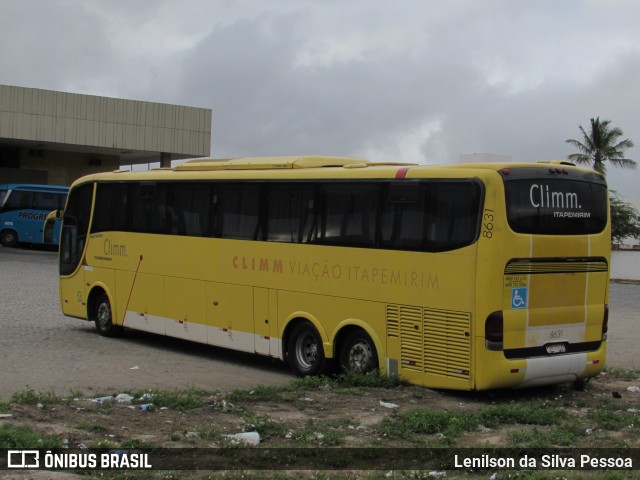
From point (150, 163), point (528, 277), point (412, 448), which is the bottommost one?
point (412, 448)

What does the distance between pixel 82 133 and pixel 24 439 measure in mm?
40852

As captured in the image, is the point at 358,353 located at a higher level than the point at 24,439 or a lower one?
higher

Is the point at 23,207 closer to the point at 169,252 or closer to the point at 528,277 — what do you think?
the point at 169,252

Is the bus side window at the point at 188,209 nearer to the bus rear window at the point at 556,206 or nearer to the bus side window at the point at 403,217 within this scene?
the bus side window at the point at 403,217

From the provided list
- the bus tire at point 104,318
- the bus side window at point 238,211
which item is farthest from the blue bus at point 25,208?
the bus side window at point 238,211

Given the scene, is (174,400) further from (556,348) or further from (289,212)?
(556,348)

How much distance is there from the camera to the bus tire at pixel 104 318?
60.0 feet

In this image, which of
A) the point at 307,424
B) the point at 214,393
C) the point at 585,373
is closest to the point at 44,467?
the point at 307,424

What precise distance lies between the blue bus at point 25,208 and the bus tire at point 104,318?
95.9ft

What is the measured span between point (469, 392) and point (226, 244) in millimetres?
4899

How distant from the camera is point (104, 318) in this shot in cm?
1848

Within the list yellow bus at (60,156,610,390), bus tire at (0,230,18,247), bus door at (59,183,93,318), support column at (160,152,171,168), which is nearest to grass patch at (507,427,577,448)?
yellow bus at (60,156,610,390)

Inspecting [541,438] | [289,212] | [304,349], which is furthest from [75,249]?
[541,438]

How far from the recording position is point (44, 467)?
24.6 feet
